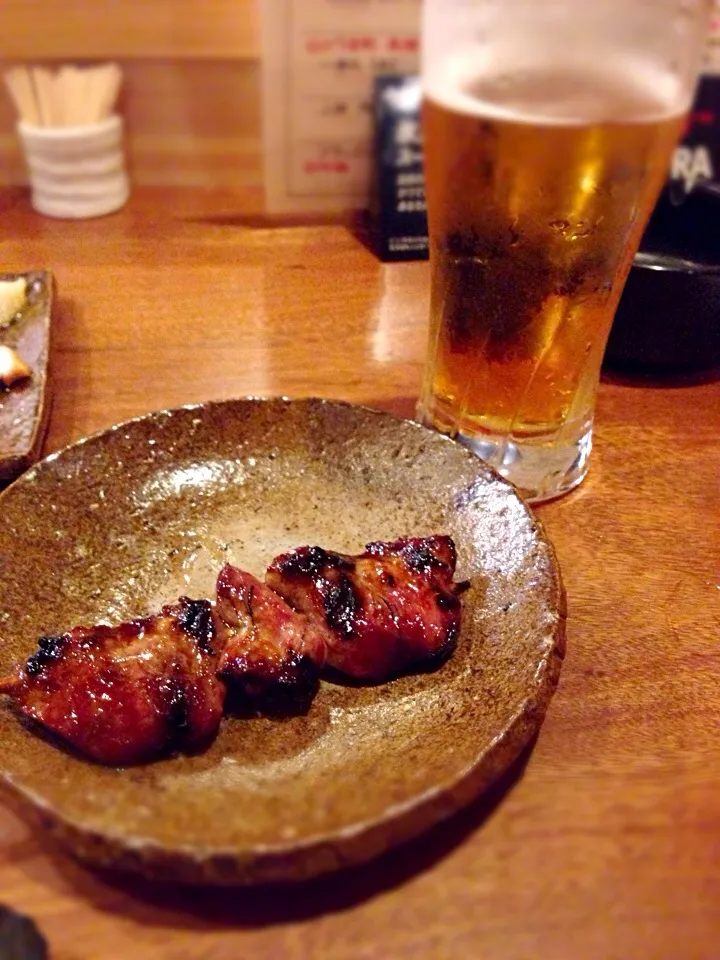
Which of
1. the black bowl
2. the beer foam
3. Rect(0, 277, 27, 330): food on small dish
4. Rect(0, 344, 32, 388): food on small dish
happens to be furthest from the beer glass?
Rect(0, 277, 27, 330): food on small dish

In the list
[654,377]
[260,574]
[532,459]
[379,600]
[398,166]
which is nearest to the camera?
[379,600]

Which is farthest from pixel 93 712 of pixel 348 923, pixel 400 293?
pixel 400 293

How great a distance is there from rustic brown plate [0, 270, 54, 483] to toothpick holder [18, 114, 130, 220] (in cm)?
59

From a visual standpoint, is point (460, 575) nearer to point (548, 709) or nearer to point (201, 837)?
point (548, 709)

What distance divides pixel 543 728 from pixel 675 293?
2.80 ft

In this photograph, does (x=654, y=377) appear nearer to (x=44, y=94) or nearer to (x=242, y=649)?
(x=242, y=649)


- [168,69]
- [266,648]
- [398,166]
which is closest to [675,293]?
[398,166]

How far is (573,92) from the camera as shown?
39.3 inches

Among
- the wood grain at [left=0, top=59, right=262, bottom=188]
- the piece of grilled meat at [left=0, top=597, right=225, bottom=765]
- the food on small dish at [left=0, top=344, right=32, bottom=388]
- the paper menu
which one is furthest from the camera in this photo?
the wood grain at [left=0, top=59, right=262, bottom=188]

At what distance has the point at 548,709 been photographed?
40.2 inches

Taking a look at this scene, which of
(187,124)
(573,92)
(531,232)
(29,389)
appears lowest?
(29,389)

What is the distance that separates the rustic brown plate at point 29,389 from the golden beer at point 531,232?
2.17 feet

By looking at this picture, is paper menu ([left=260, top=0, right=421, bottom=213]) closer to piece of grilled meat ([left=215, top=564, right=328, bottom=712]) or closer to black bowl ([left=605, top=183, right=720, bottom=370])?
black bowl ([left=605, top=183, right=720, bottom=370])

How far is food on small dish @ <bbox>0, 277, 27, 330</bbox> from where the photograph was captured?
167cm
